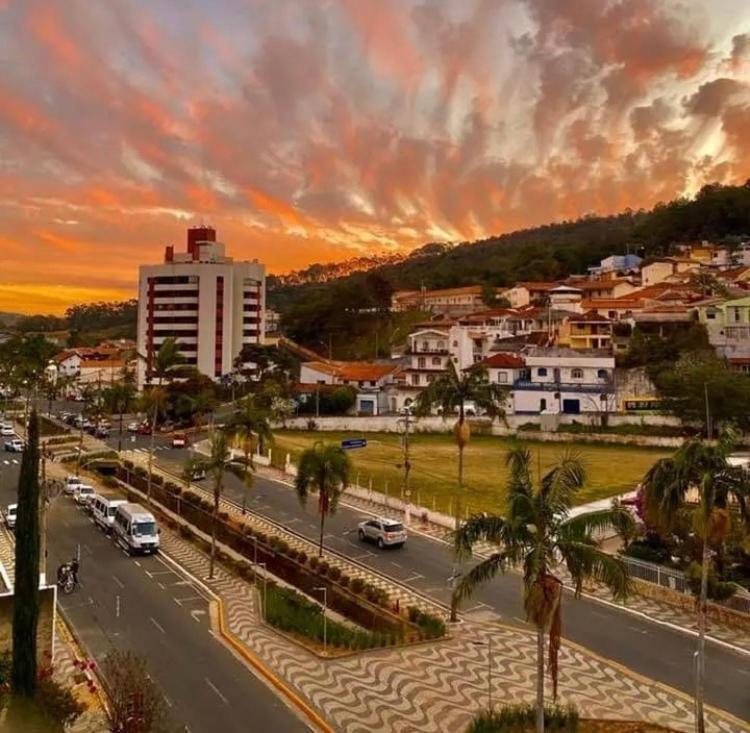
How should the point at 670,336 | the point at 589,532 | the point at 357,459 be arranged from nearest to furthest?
1. the point at 589,532
2. the point at 357,459
3. the point at 670,336

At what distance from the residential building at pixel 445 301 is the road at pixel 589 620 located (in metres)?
77.2

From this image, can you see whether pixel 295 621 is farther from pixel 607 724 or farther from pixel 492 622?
pixel 607 724

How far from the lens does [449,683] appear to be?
2105 cm

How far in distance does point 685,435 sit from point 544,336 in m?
27.7

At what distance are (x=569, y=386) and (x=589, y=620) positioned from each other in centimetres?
4676

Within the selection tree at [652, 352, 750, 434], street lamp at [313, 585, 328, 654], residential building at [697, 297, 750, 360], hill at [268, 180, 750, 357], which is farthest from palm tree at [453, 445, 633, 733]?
hill at [268, 180, 750, 357]

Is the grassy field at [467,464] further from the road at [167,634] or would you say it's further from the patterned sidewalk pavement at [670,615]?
the road at [167,634]

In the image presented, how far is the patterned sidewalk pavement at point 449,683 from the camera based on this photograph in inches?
744

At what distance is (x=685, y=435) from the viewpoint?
61.1 metres

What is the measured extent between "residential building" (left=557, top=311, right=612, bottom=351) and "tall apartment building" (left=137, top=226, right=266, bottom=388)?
48813mm

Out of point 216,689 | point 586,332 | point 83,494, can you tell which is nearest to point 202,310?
Answer: point 586,332

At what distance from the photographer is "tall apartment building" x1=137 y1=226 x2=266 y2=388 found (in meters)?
109

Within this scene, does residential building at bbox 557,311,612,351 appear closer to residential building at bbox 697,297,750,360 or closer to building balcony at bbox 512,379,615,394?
residential building at bbox 697,297,750,360

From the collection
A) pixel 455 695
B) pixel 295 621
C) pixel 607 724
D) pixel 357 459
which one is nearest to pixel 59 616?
pixel 295 621
